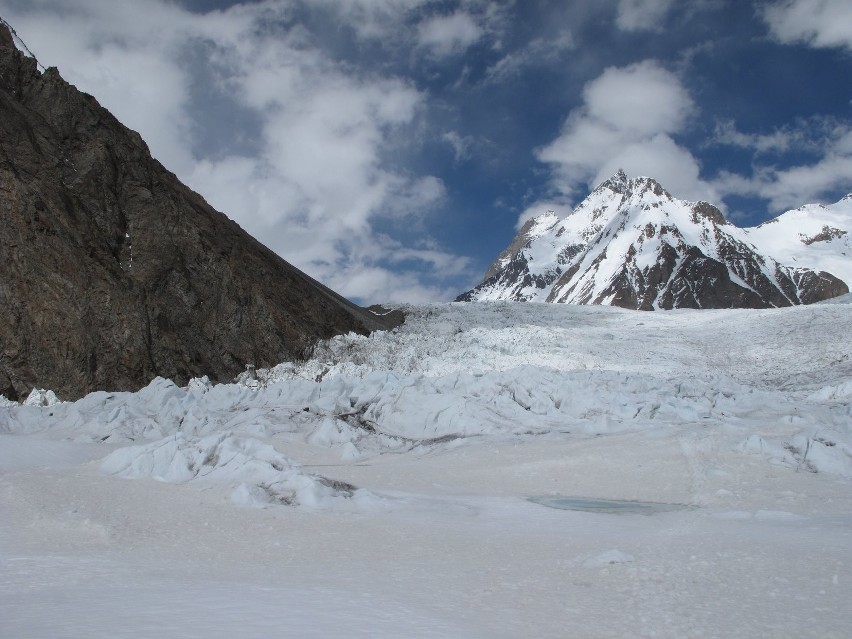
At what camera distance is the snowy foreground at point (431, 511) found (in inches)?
147

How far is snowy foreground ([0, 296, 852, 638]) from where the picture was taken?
3727 mm

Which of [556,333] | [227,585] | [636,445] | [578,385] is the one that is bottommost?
[227,585]

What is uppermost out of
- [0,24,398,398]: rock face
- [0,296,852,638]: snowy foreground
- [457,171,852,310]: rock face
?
[457,171,852,310]: rock face

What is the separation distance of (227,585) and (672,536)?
3.82 meters

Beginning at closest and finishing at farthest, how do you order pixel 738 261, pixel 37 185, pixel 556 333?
pixel 37 185, pixel 556 333, pixel 738 261

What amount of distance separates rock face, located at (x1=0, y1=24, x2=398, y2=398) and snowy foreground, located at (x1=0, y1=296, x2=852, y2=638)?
2123mm

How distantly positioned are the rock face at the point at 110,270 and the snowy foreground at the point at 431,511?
6.97ft

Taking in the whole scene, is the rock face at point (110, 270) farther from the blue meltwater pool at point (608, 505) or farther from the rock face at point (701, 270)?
the rock face at point (701, 270)

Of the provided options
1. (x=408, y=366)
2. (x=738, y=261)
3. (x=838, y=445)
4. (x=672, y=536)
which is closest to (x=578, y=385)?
(x=838, y=445)

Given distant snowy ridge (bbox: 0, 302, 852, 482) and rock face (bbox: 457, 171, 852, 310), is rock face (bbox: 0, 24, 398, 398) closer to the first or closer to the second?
distant snowy ridge (bbox: 0, 302, 852, 482)

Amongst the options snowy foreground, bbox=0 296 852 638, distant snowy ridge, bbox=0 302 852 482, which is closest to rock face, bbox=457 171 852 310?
distant snowy ridge, bbox=0 302 852 482

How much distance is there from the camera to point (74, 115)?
22516 mm

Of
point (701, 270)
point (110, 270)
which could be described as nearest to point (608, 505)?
point (110, 270)

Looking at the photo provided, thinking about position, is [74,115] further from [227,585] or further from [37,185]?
[227,585]
